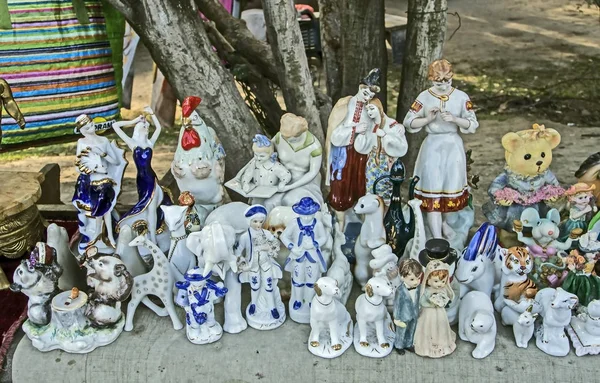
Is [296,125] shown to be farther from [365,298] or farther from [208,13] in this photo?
[208,13]

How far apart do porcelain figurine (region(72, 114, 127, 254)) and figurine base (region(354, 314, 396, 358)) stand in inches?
45.5

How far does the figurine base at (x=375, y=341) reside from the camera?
2.48m

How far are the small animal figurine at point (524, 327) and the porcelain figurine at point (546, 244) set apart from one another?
0.29 meters

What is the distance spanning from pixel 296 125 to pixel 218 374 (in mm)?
1043

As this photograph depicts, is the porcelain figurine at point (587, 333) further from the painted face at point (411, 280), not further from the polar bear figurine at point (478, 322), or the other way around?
the painted face at point (411, 280)

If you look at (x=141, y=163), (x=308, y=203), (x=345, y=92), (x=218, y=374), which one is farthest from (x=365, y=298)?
(x=345, y=92)

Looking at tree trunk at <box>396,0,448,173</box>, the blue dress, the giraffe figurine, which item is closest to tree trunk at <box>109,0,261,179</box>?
the blue dress

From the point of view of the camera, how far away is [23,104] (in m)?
4.41

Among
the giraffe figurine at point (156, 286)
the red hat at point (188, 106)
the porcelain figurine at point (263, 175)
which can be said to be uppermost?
the red hat at point (188, 106)

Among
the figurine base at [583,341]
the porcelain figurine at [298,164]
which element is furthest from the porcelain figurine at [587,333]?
the porcelain figurine at [298,164]

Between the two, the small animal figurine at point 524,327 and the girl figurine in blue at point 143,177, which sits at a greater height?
the girl figurine in blue at point 143,177

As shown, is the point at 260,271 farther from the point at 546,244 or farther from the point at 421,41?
the point at 421,41

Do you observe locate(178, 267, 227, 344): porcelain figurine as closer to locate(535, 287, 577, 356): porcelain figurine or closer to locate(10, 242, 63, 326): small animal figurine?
locate(10, 242, 63, 326): small animal figurine

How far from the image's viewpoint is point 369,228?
268cm
